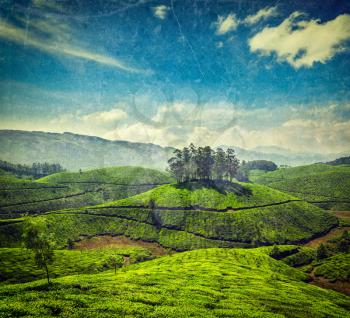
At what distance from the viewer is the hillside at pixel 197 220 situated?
437ft

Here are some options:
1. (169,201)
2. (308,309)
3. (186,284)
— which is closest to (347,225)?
(169,201)

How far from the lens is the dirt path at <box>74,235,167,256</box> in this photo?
127750mm

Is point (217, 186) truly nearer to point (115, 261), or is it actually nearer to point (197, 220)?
point (197, 220)

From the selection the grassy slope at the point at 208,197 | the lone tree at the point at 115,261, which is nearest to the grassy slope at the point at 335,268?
the grassy slope at the point at 208,197

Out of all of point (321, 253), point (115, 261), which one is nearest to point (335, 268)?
point (321, 253)

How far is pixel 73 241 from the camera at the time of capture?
129500mm

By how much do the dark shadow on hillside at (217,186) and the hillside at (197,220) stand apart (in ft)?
3.15

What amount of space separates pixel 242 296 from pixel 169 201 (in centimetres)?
12016

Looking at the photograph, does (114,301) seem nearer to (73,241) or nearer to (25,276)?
(25,276)

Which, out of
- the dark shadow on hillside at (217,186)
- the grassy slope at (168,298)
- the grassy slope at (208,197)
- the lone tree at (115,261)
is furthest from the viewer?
the dark shadow on hillside at (217,186)

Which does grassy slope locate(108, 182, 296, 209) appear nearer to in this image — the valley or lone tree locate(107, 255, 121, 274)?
the valley

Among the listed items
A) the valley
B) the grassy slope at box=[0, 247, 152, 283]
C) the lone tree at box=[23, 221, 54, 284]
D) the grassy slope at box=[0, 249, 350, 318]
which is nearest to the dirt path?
the valley

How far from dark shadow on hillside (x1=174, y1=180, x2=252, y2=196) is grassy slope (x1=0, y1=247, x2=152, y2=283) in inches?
3165

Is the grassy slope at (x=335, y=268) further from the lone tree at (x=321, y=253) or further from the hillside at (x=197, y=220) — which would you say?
the hillside at (x=197, y=220)
